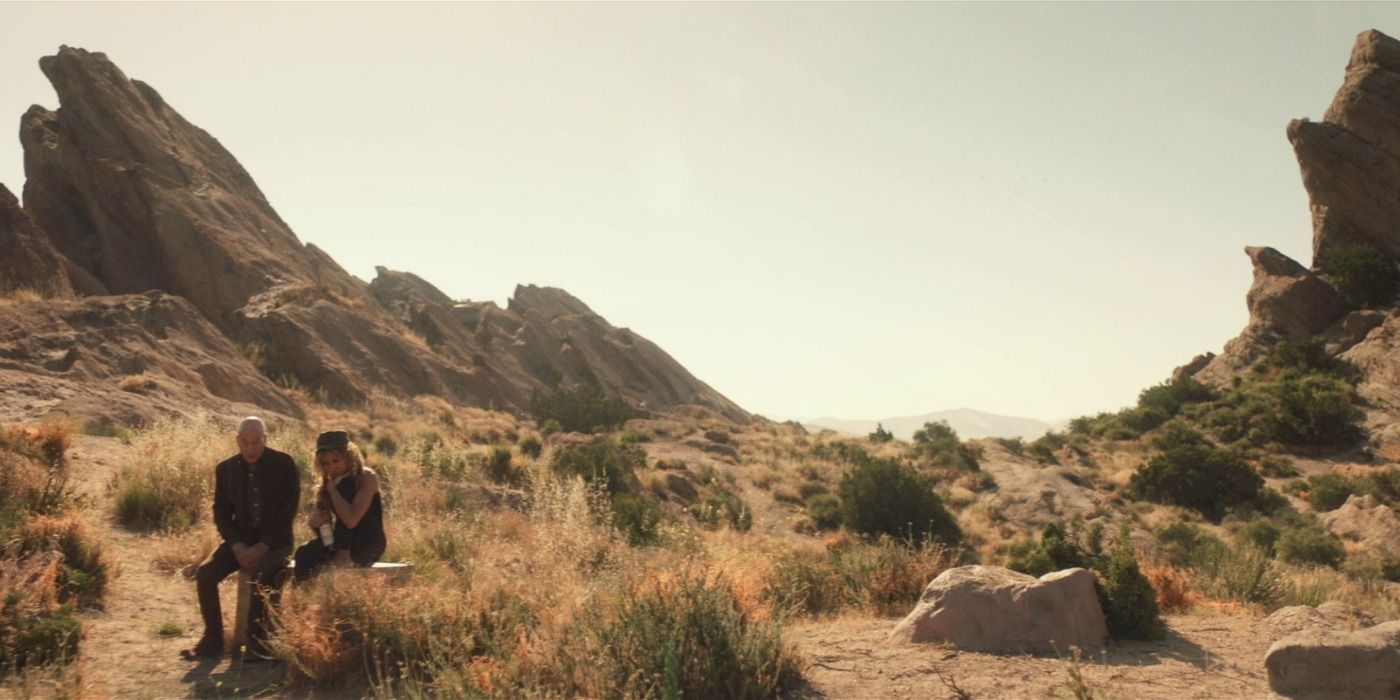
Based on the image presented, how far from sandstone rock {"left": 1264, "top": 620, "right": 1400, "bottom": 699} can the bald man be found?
7.41 m

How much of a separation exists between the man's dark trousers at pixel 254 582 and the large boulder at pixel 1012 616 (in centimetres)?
513

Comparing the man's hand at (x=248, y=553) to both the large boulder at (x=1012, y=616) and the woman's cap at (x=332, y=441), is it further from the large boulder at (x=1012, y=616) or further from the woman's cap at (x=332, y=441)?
the large boulder at (x=1012, y=616)

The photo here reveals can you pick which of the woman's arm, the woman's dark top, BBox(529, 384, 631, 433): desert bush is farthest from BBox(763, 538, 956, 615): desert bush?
BBox(529, 384, 631, 433): desert bush

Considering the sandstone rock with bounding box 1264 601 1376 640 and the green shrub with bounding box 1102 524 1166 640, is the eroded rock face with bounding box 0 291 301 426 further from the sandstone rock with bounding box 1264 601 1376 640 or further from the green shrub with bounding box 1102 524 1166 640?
the sandstone rock with bounding box 1264 601 1376 640

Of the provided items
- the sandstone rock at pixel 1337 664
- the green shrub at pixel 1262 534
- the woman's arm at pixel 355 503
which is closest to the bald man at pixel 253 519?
the woman's arm at pixel 355 503

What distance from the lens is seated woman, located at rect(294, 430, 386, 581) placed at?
7559 millimetres

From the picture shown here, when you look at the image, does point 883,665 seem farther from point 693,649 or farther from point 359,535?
point 359,535

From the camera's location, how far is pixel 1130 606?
25.4 feet

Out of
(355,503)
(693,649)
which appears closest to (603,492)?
(355,503)

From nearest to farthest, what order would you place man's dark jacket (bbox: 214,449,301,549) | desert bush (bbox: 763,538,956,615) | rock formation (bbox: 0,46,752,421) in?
man's dark jacket (bbox: 214,449,301,549), desert bush (bbox: 763,538,956,615), rock formation (bbox: 0,46,752,421)

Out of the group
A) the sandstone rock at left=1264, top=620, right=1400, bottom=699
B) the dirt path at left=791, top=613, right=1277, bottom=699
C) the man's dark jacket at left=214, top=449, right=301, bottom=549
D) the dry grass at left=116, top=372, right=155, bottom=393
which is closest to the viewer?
the sandstone rock at left=1264, top=620, right=1400, bottom=699

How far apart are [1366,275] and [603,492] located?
36.9 m

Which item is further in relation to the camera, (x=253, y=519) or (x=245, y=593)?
(x=253, y=519)

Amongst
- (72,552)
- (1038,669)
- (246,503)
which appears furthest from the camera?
(72,552)
